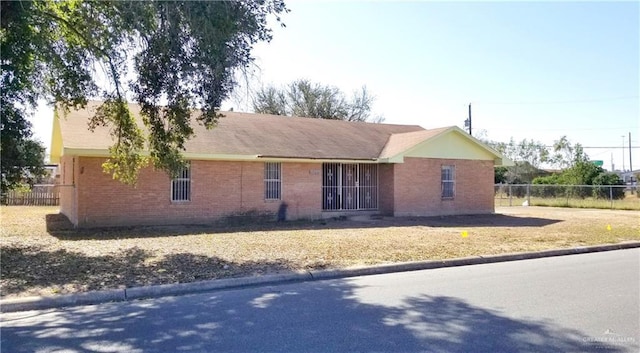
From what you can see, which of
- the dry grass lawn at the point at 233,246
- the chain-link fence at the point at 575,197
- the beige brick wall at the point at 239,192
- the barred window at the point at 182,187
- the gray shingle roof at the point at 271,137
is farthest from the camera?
the chain-link fence at the point at 575,197

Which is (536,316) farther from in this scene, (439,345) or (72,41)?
(72,41)

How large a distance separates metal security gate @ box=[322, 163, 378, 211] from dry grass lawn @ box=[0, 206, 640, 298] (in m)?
2.58

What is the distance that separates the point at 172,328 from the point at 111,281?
9.10 ft

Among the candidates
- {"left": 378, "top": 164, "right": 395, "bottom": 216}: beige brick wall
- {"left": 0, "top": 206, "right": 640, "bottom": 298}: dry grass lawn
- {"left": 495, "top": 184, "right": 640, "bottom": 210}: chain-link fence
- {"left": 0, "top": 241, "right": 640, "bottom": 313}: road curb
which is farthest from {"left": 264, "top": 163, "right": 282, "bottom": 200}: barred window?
{"left": 495, "top": 184, "right": 640, "bottom": 210}: chain-link fence

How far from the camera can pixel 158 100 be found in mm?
10695

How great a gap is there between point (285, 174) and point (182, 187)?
395cm

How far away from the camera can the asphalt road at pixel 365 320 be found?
16.3ft

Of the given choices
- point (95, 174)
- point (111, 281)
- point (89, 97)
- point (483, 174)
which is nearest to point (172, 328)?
point (111, 281)

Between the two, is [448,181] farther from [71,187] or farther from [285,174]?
[71,187]

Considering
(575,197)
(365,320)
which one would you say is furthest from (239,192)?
Answer: (575,197)

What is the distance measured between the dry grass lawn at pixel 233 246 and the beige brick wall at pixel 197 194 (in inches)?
34.7

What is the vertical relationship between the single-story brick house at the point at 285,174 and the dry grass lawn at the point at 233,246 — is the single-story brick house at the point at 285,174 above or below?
above

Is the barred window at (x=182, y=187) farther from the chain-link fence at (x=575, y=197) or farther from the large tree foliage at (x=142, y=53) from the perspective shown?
the chain-link fence at (x=575, y=197)

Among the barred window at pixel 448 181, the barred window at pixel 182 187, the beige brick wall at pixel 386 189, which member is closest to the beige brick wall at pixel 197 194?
the barred window at pixel 182 187
